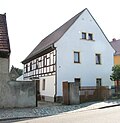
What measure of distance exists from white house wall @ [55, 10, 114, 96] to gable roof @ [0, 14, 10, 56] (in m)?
5.79

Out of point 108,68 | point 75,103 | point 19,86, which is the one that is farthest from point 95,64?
point 19,86

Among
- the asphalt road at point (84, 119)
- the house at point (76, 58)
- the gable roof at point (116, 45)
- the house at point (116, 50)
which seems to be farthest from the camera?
the gable roof at point (116, 45)

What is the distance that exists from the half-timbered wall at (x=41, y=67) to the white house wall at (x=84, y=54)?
3.36 ft

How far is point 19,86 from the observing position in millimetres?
14984

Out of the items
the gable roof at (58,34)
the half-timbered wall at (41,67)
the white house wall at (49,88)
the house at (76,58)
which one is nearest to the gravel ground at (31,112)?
the house at (76,58)

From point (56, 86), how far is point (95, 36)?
764 centimetres

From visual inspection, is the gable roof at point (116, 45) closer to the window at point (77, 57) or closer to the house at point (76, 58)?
the house at point (76, 58)

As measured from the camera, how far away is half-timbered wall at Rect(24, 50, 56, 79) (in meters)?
21.8

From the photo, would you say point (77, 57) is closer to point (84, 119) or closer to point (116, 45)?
point (84, 119)

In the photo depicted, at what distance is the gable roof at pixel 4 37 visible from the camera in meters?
14.5

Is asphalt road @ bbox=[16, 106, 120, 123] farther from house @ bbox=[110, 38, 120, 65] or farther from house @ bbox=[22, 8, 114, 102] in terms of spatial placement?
house @ bbox=[110, 38, 120, 65]

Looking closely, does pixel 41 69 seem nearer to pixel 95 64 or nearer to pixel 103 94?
pixel 95 64

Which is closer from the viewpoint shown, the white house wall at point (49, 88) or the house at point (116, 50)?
the white house wall at point (49, 88)

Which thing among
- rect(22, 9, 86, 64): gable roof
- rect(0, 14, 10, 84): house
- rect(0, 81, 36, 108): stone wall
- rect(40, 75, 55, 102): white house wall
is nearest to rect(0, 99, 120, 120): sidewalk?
rect(0, 81, 36, 108): stone wall
